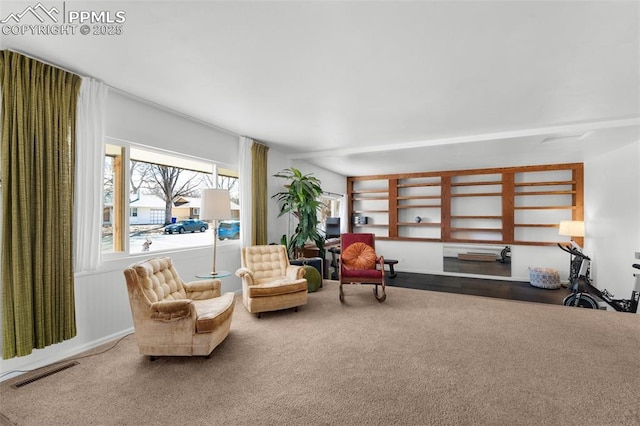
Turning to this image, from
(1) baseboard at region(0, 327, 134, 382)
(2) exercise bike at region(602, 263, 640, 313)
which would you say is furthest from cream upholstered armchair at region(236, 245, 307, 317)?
(2) exercise bike at region(602, 263, 640, 313)

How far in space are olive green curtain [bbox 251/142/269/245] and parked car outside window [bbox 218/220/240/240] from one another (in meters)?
0.30

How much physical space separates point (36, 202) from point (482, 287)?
6815 millimetres

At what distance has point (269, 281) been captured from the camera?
4.05m

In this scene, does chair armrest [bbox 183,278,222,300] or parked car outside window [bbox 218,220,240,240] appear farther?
parked car outside window [bbox 218,220,240,240]

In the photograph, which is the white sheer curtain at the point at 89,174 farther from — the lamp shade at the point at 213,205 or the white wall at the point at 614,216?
the white wall at the point at 614,216

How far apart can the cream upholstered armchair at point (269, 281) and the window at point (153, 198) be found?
35.0 inches

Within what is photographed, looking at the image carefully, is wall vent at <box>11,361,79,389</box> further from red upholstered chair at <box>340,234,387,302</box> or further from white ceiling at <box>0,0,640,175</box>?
red upholstered chair at <box>340,234,387,302</box>

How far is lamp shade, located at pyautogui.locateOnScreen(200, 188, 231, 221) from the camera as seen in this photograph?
356 cm

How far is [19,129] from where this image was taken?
2357 millimetres

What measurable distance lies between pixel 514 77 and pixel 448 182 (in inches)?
203

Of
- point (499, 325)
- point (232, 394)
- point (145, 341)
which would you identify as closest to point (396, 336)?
point (499, 325)

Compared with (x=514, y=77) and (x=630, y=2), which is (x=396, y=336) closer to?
(x=514, y=77)

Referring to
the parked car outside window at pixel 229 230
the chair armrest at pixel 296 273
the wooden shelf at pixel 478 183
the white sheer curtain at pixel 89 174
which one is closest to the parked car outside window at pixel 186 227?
the parked car outside window at pixel 229 230

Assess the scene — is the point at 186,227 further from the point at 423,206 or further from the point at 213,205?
the point at 423,206
